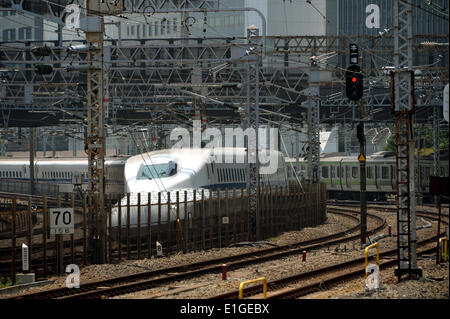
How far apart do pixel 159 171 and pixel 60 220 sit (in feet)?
39.8

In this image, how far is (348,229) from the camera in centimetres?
3675

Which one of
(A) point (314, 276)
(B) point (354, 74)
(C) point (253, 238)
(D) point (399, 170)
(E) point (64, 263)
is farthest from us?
(C) point (253, 238)

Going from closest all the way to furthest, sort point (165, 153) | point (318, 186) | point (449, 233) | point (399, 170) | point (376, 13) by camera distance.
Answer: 1. point (449, 233)
2. point (399, 170)
3. point (165, 153)
4. point (318, 186)
5. point (376, 13)

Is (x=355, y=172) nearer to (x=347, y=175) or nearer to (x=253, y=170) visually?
(x=347, y=175)

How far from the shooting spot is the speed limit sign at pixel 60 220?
20.3 m

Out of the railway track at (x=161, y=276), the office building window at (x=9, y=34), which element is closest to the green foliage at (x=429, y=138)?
the railway track at (x=161, y=276)

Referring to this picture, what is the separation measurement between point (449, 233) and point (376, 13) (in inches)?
3004

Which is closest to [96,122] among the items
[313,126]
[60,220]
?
[60,220]

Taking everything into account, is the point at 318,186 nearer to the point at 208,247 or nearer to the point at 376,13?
the point at 208,247

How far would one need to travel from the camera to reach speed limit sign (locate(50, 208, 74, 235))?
20.3 meters

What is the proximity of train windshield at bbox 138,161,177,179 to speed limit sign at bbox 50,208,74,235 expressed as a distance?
38.7ft

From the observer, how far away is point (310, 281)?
19875 mm

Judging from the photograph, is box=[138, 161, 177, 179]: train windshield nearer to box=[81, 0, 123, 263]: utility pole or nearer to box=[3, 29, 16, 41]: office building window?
box=[81, 0, 123, 263]: utility pole

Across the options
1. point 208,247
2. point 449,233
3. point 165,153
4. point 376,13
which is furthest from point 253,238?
point 376,13
